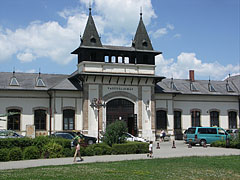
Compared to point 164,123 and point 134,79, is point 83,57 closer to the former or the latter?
point 134,79

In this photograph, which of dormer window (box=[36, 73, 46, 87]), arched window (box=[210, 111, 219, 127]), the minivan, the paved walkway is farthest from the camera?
arched window (box=[210, 111, 219, 127])

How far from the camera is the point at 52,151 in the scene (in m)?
20.0

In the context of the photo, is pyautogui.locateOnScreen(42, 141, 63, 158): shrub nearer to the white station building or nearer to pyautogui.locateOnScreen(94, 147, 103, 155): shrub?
pyautogui.locateOnScreen(94, 147, 103, 155): shrub

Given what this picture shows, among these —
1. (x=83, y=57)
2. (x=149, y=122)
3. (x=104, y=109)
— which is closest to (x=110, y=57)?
(x=83, y=57)

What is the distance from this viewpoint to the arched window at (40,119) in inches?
1335

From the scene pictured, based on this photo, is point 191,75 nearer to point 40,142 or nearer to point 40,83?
point 40,83

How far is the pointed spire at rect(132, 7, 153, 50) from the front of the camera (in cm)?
3608

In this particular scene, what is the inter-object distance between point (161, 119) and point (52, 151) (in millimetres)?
19555

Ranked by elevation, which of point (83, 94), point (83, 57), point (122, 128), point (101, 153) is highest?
point (83, 57)

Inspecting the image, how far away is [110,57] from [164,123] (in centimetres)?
956

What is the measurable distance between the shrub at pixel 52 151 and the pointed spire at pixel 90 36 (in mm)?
15819

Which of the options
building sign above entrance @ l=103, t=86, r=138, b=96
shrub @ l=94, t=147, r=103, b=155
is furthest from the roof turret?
shrub @ l=94, t=147, r=103, b=155

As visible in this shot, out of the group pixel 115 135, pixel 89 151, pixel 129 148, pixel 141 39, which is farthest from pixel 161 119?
pixel 89 151

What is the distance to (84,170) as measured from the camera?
1334 centimetres
